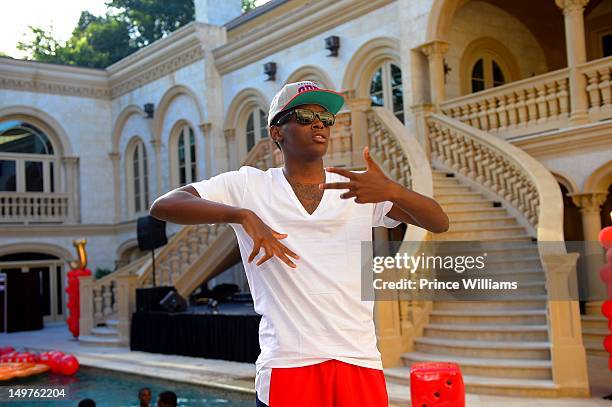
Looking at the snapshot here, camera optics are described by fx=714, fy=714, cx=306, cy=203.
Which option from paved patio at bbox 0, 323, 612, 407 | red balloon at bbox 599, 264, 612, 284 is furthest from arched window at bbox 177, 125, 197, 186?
red balloon at bbox 599, 264, 612, 284

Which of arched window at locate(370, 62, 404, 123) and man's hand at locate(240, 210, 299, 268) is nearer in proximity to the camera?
man's hand at locate(240, 210, 299, 268)

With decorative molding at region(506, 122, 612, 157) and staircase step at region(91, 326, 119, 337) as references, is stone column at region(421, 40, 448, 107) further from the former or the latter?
staircase step at region(91, 326, 119, 337)

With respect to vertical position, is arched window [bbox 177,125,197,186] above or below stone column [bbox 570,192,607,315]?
above

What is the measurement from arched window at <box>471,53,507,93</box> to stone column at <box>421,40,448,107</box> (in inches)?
70.6

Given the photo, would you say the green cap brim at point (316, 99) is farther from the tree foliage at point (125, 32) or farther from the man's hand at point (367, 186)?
the tree foliage at point (125, 32)

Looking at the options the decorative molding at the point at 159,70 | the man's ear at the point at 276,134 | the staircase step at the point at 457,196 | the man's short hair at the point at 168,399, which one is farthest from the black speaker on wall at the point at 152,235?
the man's ear at the point at 276,134

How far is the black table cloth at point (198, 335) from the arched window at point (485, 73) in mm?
7631

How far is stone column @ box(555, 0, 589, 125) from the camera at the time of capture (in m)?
11.4

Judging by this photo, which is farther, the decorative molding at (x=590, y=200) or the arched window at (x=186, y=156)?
the arched window at (x=186, y=156)

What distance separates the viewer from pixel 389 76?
15.8 m

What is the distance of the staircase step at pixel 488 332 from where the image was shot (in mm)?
8797

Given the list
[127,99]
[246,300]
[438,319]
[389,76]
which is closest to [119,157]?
[127,99]

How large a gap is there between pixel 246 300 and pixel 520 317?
10.3 metres

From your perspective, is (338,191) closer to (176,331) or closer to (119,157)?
(176,331)
